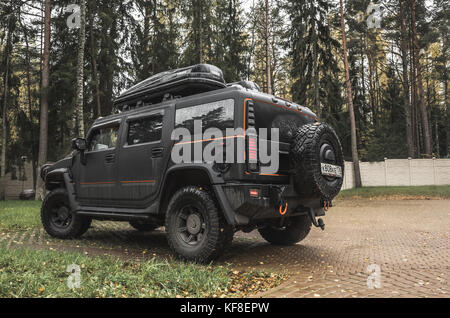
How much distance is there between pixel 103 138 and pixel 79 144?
490mm

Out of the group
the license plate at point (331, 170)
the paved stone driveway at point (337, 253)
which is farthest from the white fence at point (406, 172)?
the license plate at point (331, 170)

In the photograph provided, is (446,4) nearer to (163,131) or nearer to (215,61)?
(215,61)

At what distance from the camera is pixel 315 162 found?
4.33m

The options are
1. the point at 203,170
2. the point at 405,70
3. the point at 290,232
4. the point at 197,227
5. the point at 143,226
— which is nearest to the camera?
the point at 203,170

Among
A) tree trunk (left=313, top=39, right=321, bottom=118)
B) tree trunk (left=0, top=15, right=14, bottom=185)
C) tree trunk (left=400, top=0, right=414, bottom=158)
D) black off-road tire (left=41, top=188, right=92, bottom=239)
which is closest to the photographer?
black off-road tire (left=41, top=188, right=92, bottom=239)

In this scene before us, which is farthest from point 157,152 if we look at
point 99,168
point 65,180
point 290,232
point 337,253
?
point 337,253

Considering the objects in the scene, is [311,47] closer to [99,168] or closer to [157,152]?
[99,168]

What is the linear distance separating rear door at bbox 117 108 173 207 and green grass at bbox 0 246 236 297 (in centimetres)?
126

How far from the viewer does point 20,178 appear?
89.2ft

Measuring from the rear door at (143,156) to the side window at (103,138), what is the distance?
318 millimetres

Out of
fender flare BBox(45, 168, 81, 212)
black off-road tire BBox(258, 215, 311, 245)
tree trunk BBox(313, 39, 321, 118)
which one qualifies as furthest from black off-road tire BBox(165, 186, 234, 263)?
tree trunk BBox(313, 39, 321, 118)

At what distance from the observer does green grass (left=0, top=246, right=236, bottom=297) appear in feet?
10.0

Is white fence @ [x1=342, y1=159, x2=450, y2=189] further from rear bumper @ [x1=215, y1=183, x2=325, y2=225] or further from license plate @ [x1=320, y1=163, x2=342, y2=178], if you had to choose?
rear bumper @ [x1=215, y1=183, x2=325, y2=225]
